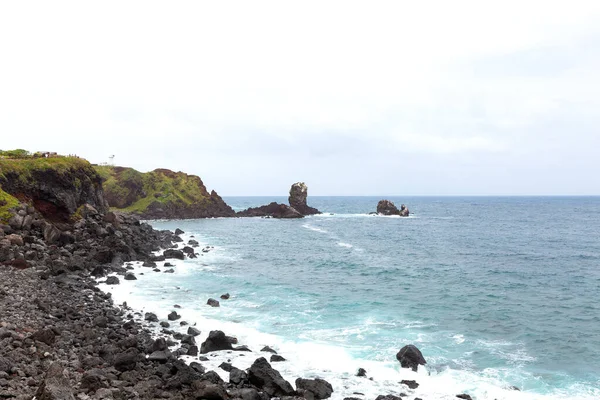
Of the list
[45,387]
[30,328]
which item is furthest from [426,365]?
[30,328]

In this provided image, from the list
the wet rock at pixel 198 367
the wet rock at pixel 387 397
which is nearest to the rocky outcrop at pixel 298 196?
the wet rock at pixel 198 367

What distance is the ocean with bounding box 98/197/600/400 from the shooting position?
Answer: 21.6 metres

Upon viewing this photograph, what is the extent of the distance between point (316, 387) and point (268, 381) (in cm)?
217

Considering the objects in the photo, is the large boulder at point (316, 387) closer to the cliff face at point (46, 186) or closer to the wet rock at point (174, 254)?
the wet rock at point (174, 254)

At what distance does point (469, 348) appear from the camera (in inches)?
1004

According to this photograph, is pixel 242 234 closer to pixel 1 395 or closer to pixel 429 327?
pixel 429 327

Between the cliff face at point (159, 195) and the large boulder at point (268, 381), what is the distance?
11168cm

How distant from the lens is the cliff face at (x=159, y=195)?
127m

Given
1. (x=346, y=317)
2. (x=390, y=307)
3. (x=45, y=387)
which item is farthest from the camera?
(x=390, y=307)

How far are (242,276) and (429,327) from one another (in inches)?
912

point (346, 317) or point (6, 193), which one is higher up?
point (6, 193)

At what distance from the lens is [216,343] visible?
78.4 ft

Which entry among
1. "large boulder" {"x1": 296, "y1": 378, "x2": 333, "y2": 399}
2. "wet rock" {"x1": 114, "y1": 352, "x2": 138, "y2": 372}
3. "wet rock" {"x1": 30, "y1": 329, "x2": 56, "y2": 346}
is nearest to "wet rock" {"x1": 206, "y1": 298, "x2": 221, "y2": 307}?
"wet rock" {"x1": 114, "y1": 352, "x2": 138, "y2": 372}

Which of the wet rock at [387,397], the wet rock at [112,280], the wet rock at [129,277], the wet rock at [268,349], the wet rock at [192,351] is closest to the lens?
the wet rock at [387,397]
